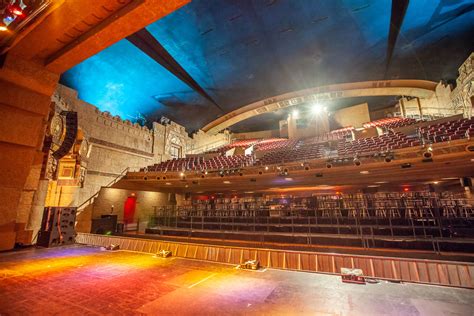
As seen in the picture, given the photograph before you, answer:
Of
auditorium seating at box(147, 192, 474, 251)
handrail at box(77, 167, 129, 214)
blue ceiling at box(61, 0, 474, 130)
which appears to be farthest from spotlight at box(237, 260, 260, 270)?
Result: blue ceiling at box(61, 0, 474, 130)

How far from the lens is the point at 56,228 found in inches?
258

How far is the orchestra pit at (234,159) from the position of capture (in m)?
2.73

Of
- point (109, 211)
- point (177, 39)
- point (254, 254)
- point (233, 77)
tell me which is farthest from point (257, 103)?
point (254, 254)

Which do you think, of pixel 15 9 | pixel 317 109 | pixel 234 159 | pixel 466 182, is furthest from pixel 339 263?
pixel 317 109

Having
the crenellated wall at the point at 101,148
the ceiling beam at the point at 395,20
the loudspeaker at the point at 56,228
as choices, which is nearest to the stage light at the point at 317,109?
the ceiling beam at the point at 395,20

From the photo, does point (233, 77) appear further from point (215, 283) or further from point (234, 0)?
point (215, 283)

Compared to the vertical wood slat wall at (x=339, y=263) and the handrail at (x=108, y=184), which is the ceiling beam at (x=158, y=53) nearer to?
the handrail at (x=108, y=184)

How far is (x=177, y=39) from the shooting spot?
10969 mm

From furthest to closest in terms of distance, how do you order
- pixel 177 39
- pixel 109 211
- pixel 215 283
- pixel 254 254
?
pixel 109 211
pixel 177 39
pixel 254 254
pixel 215 283

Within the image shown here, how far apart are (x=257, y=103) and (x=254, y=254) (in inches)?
686

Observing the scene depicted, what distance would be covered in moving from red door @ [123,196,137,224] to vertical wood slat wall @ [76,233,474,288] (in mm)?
8593

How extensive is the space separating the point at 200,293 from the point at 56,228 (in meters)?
6.45

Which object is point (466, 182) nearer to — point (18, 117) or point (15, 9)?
point (15, 9)

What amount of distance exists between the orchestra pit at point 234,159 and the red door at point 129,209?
96mm
